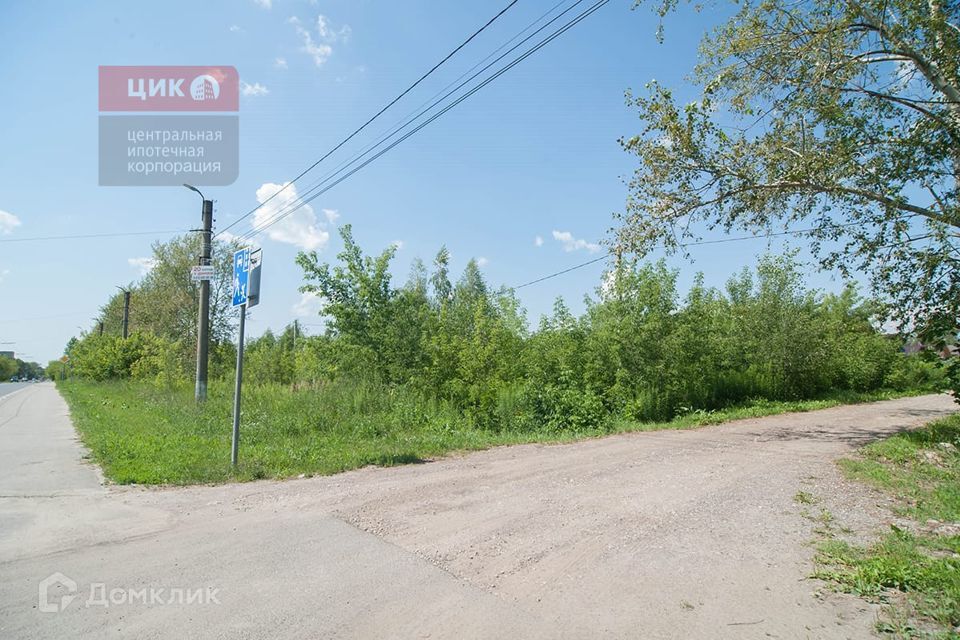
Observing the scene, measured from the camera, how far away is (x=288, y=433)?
11961mm

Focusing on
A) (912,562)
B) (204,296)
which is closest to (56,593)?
(912,562)

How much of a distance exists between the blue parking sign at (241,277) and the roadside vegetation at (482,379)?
8.87ft

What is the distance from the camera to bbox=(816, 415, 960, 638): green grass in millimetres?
3436

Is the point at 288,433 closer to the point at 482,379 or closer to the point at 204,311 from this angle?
the point at 482,379

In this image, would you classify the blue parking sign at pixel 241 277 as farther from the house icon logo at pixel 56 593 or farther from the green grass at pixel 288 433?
the house icon logo at pixel 56 593

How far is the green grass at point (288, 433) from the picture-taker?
→ 8.41 m

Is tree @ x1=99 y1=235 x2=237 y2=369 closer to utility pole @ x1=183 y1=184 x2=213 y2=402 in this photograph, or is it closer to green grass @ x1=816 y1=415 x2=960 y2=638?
utility pole @ x1=183 y1=184 x2=213 y2=402

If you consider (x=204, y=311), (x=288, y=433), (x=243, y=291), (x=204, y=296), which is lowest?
(x=288, y=433)

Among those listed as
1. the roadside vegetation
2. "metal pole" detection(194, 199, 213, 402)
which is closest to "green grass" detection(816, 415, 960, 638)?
the roadside vegetation

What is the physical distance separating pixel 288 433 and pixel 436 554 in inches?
329

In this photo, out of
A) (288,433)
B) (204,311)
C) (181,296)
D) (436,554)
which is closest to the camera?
(436,554)

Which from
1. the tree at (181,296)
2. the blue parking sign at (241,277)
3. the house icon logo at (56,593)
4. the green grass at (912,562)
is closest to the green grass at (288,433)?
the blue parking sign at (241,277)

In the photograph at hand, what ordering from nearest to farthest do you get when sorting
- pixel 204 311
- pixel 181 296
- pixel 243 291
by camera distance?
pixel 243 291
pixel 204 311
pixel 181 296

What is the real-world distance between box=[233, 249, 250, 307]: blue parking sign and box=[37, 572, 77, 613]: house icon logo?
4837 millimetres
